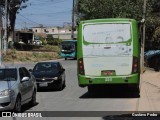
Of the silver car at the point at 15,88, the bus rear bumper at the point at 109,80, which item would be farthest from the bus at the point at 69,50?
the silver car at the point at 15,88

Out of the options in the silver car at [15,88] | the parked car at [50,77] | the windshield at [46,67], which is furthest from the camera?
the windshield at [46,67]

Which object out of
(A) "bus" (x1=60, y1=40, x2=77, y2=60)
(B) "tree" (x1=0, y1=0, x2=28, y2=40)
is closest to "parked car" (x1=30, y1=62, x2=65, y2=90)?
(A) "bus" (x1=60, y1=40, x2=77, y2=60)

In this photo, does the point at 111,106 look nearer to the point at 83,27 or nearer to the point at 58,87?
the point at 83,27

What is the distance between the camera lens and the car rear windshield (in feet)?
48.6

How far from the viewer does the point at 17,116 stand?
1332cm

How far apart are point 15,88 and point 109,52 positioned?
640 cm

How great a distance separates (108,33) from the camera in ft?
63.4

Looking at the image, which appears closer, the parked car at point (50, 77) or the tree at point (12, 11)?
the parked car at point (50, 77)

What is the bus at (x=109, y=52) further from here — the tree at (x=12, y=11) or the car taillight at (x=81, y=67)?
the tree at (x=12, y=11)

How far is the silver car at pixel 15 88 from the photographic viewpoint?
528 inches

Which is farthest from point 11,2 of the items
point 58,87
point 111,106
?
point 111,106

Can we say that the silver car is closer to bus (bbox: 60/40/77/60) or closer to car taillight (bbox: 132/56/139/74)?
car taillight (bbox: 132/56/139/74)

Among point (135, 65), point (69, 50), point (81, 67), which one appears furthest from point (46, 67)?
point (69, 50)

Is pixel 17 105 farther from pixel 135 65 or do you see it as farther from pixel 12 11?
pixel 12 11
